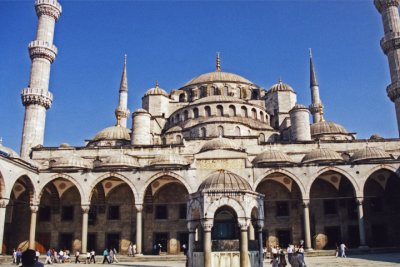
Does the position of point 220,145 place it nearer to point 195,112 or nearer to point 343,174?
point 343,174

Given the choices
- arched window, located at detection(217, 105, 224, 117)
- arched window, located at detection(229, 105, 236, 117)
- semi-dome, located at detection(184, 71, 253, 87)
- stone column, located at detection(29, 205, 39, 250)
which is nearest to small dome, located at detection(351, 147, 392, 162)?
arched window, located at detection(229, 105, 236, 117)

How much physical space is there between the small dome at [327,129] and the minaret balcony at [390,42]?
6.01 meters

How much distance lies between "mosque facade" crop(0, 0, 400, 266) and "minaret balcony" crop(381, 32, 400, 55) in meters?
0.07

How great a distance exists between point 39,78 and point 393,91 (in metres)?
23.2

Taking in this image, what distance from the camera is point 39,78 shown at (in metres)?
25.9

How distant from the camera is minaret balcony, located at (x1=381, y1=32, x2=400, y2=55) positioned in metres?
25.5

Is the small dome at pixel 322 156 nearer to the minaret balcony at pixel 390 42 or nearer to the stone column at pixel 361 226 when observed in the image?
the stone column at pixel 361 226

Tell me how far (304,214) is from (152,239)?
8.52 metres

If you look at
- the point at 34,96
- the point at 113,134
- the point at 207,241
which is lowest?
the point at 207,241

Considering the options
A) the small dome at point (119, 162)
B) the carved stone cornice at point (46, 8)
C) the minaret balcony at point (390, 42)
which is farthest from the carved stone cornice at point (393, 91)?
the carved stone cornice at point (46, 8)

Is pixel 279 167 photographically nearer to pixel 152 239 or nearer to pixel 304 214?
pixel 304 214

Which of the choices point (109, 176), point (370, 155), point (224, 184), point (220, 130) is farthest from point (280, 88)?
point (224, 184)

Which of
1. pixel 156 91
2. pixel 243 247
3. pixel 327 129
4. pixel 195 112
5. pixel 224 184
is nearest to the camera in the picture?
pixel 243 247

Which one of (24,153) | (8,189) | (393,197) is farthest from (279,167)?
(24,153)
